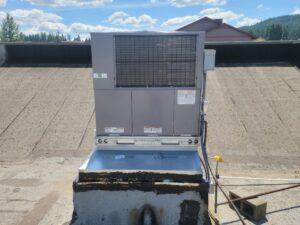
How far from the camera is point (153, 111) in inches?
241

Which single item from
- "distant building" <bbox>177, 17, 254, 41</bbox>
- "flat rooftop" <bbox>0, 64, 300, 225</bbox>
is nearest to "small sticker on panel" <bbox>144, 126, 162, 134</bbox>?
"flat rooftop" <bbox>0, 64, 300, 225</bbox>

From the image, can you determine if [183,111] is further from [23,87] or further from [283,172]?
[23,87]

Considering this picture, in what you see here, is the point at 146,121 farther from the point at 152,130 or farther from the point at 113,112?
the point at 113,112

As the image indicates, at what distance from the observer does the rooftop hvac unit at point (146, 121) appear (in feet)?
16.2

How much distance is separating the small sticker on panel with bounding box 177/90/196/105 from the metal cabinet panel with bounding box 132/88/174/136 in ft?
0.44

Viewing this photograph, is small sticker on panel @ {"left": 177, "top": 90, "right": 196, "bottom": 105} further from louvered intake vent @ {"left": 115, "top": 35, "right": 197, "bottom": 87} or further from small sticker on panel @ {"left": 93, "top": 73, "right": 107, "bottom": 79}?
small sticker on panel @ {"left": 93, "top": 73, "right": 107, "bottom": 79}

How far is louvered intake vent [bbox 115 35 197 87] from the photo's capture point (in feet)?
19.3

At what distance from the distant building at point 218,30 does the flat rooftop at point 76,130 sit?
149 ft

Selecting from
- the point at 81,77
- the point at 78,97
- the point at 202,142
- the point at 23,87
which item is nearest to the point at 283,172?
the point at 202,142

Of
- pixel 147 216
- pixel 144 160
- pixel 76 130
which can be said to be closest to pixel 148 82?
pixel 144 160

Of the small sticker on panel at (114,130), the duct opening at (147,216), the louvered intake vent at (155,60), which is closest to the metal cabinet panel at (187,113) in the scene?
the louvered intake vent at (155,60)

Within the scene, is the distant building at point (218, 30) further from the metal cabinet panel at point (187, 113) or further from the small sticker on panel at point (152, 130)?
the small sticker on panel at point (152, 130)

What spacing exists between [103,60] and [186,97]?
1.73 m

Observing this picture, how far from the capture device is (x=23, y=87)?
1418 cm
